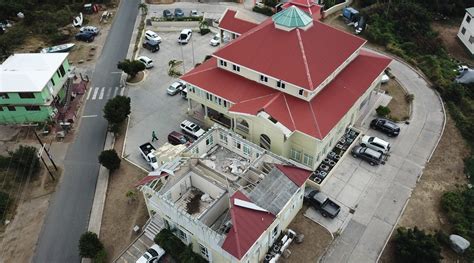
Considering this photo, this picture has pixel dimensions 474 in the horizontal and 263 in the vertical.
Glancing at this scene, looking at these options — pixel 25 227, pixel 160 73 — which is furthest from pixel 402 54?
pixel 25 227

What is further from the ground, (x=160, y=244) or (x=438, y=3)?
(x=438, y=3)

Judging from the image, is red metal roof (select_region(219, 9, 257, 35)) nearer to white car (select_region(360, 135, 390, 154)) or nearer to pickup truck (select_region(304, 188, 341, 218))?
white car (select_region(360, 135, 390, 154))

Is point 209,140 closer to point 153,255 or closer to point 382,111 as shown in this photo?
point 153,255

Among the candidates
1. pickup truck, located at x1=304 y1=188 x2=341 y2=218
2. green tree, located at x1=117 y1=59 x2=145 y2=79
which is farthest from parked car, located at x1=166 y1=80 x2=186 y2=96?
pickup truck, located at x1=304 y1=188 x2=341 y2=218

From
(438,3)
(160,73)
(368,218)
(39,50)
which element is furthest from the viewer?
(438,3)

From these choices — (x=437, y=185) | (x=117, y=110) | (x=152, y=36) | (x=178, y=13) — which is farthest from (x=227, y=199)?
(x=178, y=13)

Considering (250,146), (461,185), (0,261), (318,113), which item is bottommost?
(0,261)

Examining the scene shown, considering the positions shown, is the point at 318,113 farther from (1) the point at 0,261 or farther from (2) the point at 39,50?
(2) the point at 39,50

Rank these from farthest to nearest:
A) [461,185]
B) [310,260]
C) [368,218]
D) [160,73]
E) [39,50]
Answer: [39,50] < [160,73] < [461,185] < [368,218] < [310,260]
